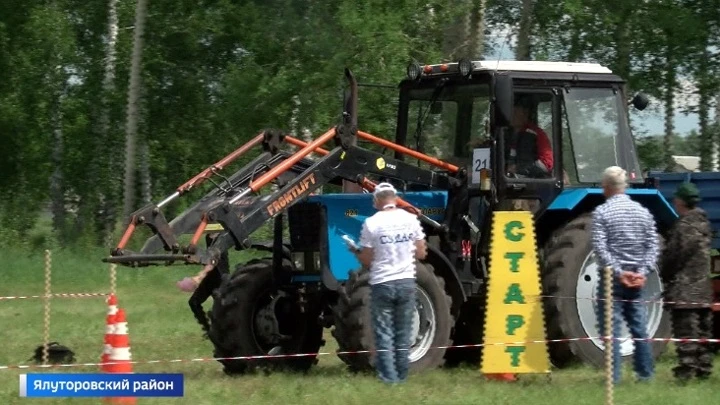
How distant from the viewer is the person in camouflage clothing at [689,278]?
13055mm

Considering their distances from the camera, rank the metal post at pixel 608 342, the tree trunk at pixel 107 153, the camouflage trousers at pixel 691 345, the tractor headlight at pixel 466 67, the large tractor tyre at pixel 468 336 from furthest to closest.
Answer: the tree trunk at pixel 107 153, the large tractor tyre at pixel 468 336, the tractor headlight at pixel 466 67, the camouflage trousers at pixel 691 345, the metal post at pixel 608 342

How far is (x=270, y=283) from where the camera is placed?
14.6 meters

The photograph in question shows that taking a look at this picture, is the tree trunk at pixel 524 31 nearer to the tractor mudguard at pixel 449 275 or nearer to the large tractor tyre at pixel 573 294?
the large tractor tyre at pixel 573 294

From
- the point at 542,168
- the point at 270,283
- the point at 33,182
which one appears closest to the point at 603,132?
the point at 542,168

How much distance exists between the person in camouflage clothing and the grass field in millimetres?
224

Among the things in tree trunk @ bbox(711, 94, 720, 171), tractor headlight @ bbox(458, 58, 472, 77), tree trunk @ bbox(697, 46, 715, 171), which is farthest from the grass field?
tree trunk @ bbox(711, 94, 720, 171)

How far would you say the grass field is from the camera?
39.0ft

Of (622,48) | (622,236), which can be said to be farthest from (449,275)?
(622,48)

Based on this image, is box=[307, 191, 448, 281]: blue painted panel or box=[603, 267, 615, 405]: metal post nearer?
box=[603, 267, 615, 405]: metal post

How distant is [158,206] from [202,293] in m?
2.14

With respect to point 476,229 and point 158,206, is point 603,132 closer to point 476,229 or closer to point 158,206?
point 476,229

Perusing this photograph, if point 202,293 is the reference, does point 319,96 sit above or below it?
above

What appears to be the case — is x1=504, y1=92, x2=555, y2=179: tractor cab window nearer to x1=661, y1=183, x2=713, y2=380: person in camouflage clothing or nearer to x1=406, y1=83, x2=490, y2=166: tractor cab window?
x1=406, y1=83, x2=490, y2=166: tractor cab window

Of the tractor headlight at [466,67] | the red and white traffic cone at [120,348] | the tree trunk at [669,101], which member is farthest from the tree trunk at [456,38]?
the red and white traffic cone at [120,348]
